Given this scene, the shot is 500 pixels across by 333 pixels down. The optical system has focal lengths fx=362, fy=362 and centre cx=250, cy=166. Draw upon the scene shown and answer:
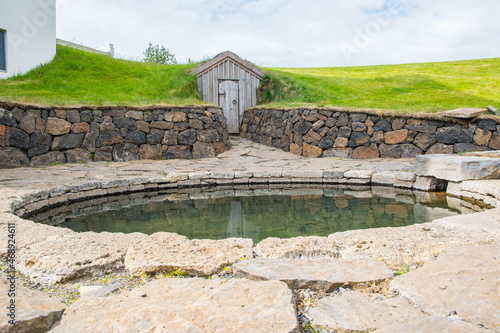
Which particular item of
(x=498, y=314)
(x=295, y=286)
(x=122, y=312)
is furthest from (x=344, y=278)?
(x=122, y=312)

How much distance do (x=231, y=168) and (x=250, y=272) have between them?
18.5 feet

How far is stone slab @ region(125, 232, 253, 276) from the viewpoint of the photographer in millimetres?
2508

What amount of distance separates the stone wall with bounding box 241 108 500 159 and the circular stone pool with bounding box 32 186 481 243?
10.6 ft

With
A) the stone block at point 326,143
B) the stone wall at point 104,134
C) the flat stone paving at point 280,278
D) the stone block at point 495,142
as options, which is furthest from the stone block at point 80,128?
the stone block at point 495,142

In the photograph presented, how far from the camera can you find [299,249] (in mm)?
2818

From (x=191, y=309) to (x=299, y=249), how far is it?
3.79 feet

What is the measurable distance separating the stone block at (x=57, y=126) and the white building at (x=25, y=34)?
457 centimetres

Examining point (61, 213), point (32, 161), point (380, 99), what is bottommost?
point (61, 213)

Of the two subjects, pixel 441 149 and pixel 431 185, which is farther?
pixel 441 149

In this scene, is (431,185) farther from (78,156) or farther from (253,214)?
(78,156)

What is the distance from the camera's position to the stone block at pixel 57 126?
8648 millimetres

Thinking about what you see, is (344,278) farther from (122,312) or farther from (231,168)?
(231,168)

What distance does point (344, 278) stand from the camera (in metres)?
2.29

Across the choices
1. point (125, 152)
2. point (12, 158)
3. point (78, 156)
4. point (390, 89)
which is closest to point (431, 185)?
point (125, 152)
